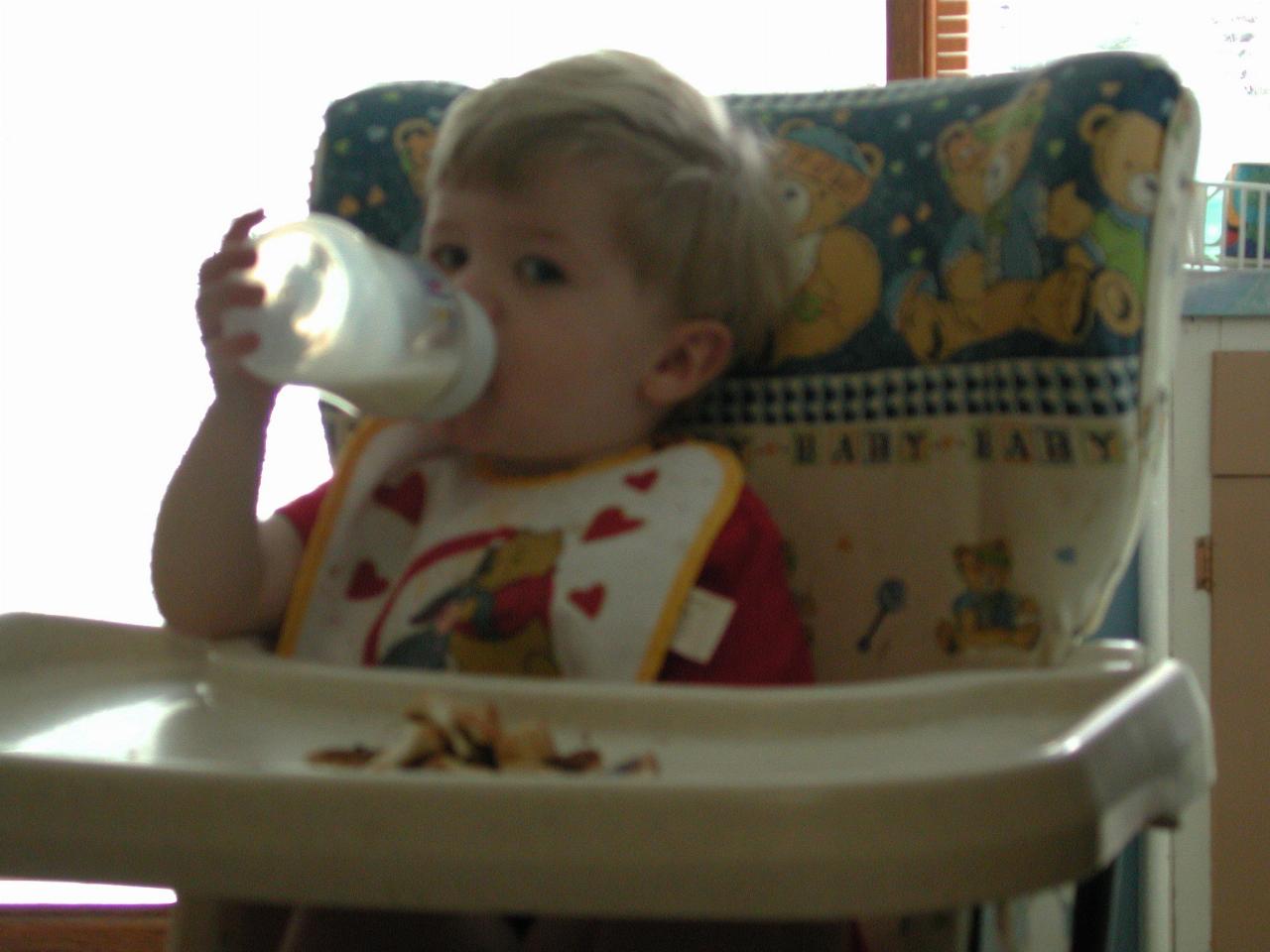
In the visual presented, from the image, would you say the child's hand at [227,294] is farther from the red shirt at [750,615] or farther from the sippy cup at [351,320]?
the red shirt at [750,615]

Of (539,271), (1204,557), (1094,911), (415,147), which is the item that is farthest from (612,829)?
(1204,557)

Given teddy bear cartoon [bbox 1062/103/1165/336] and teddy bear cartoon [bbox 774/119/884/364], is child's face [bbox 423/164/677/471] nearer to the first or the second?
teddy bear cartoon [bbox 774/119/884/364]

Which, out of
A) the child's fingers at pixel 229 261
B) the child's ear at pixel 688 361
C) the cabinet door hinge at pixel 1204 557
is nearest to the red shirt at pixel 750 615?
the child's ear at pixel 688 361

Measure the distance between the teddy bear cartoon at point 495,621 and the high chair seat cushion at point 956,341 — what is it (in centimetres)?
18

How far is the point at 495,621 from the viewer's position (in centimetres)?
88

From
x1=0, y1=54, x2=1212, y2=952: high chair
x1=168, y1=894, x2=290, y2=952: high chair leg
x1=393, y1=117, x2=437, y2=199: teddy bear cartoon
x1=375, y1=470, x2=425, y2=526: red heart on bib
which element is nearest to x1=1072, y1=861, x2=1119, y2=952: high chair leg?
x1=0, y1=54, x2=1212, y2=952: high chair

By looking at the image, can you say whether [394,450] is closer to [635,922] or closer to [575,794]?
[635,922]

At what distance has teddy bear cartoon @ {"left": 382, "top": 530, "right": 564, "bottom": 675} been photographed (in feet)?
2.90

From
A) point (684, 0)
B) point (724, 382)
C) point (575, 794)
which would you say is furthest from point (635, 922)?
point (684, 0)

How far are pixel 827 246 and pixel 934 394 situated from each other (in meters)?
0.13

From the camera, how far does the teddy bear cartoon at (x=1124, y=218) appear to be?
85 centimetres

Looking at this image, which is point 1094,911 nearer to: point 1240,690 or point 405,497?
point 405,497

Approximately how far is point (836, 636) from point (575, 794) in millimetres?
482

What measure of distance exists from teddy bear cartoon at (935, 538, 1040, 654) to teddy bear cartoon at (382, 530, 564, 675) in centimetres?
25
